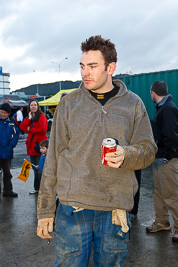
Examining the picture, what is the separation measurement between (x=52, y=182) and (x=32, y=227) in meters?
2.62

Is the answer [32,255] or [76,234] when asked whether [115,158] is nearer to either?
[76,234]

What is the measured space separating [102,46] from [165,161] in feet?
7.40

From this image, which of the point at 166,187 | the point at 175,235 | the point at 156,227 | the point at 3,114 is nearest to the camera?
the point at 175,235

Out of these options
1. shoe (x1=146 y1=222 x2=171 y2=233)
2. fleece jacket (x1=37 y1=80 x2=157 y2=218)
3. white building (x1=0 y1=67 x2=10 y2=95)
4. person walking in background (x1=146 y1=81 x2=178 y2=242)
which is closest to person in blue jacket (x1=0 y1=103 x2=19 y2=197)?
shoe (x1=146 y1=222 x2=171 y2=233)

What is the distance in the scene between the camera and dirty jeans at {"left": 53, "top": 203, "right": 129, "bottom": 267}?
1916 millimetres

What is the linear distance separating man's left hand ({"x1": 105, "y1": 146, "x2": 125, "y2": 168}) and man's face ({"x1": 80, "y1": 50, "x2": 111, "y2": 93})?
54 centimetres

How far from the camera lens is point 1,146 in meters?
5.86

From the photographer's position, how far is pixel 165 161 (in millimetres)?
3783

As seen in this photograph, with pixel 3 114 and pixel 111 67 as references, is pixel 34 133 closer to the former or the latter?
pixel 3 114

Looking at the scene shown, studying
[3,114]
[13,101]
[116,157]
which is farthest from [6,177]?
[13,101]

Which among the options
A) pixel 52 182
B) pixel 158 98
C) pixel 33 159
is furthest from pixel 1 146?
pixel 52 182

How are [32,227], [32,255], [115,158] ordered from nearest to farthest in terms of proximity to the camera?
[115,158] < [32,255] < [32,227]

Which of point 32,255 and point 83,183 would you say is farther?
point 32,255

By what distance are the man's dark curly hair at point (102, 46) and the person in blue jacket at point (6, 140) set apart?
410 centimetres
